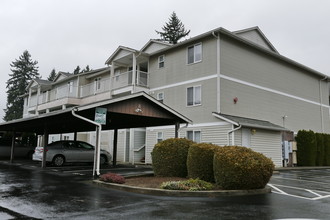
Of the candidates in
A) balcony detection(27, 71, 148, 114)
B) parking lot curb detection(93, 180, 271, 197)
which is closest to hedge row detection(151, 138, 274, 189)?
parking lot curb detection(93, 180, 271, 197)

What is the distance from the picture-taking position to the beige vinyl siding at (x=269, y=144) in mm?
19048

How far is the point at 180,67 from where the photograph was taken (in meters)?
21.3

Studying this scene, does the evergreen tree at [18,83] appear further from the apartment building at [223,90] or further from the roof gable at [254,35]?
the roof gable at [254,35]

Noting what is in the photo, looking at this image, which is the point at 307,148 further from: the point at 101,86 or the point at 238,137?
the point at 101,86

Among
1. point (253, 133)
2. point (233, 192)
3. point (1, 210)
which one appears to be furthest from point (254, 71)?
point (1, 210)

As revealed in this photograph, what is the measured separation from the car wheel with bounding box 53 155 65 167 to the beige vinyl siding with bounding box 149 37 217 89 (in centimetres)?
870

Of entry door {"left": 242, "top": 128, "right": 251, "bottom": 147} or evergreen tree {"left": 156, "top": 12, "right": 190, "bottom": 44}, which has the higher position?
evergreen tree {"left": 156, "top": 12, "right": 190, "bottom": 44}

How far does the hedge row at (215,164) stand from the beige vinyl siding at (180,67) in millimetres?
8509

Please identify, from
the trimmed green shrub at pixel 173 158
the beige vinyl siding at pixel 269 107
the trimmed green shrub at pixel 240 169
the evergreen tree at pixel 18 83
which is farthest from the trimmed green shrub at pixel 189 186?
the evergreen tree at pixel 18 83

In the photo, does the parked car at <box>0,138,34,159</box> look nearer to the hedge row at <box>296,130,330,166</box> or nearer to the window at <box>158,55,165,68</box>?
the window at <box>158,55,165,68</box>

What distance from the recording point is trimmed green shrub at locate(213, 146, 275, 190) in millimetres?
9000

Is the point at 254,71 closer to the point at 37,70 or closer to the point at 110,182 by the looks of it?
the point at 110,182

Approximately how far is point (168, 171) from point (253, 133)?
8797mm

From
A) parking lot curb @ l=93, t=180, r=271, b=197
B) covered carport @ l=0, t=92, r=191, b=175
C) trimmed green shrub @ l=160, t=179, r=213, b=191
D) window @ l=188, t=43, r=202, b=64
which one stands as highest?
window @ l=188, t=43, r=202, b=64
